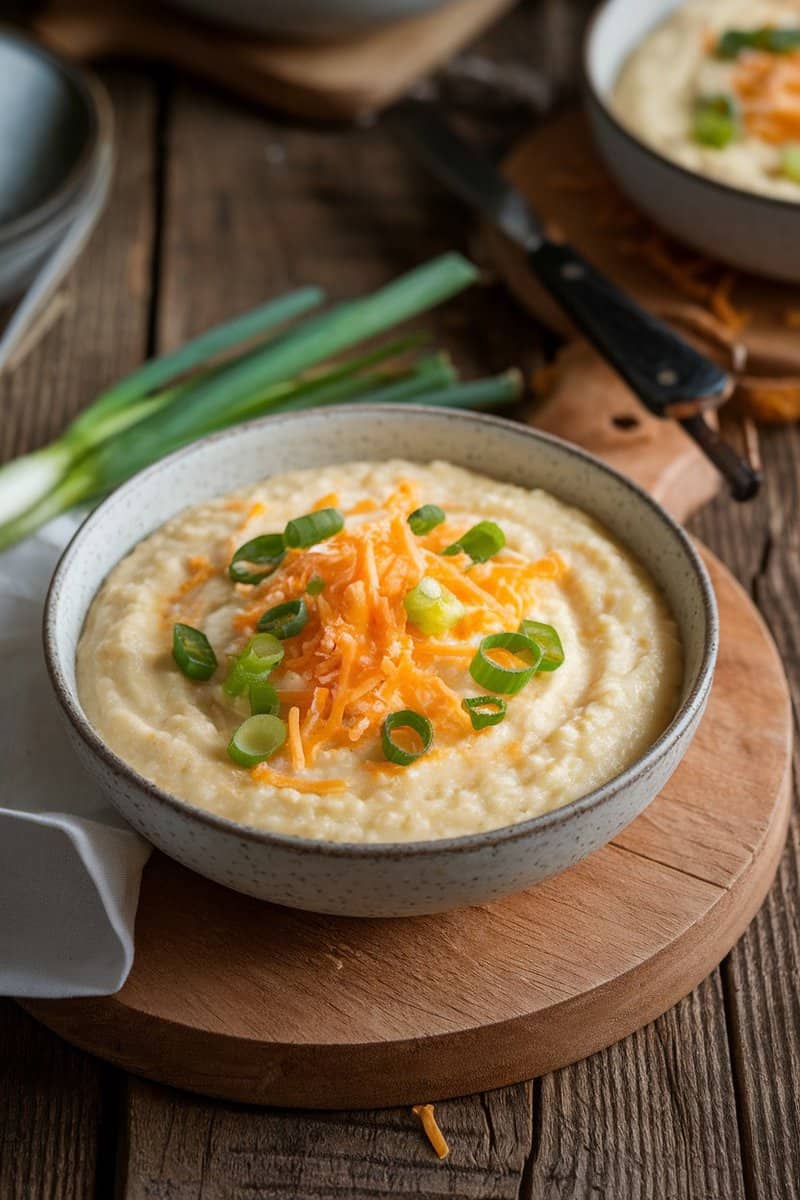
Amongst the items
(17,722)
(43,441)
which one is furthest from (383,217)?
(17,722)

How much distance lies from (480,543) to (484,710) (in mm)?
420

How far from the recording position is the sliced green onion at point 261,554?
289cm

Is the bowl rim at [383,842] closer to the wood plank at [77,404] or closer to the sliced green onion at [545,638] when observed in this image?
the sliced green onion at [545,638]

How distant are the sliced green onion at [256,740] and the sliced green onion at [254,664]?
8cm

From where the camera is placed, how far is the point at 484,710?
8.54 ft

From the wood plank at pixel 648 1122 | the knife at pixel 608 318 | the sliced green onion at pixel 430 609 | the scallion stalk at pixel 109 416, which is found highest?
the sliced green onion at pixel 430 609

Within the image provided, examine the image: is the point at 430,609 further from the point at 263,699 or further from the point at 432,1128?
the point at 432,1128

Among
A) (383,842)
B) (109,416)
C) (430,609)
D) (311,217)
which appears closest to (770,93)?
(311,217)

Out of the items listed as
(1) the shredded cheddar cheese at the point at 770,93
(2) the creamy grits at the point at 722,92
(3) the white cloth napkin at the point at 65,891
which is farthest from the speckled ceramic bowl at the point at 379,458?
(1) the shredded cheddar cheese at the point at 770,93

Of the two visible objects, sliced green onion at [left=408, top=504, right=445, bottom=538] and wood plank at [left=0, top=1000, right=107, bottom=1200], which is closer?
wood plank at [left=0, top=1000, right=107, bottom=1200]

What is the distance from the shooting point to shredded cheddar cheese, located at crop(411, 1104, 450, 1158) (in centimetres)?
249

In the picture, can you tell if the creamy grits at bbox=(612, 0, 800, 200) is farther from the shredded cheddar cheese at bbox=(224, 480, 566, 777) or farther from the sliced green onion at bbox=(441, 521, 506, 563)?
the shredded cheddar cheese at bbox=(224, 480, 566, 777)

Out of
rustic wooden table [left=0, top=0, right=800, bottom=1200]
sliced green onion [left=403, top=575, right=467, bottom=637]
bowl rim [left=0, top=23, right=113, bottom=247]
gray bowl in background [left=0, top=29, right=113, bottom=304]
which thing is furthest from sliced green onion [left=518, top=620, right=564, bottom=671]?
gray bowl in background [left=0, top=29, right=113, bottom=304]

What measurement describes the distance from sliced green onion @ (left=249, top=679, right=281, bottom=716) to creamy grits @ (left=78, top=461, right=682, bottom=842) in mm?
17
